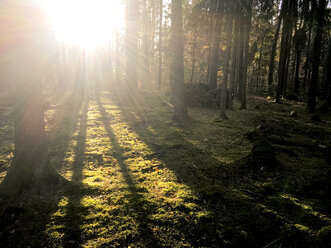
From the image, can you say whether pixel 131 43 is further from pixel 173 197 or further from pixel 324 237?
pixel 324 237

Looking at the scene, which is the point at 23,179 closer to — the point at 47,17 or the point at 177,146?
the point at 47,17

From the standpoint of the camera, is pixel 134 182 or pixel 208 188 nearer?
pixel 208 188

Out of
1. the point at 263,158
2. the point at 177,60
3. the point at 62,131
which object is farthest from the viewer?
the point at 177,60

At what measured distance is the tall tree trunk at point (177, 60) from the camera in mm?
9930

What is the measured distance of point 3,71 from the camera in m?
3.57

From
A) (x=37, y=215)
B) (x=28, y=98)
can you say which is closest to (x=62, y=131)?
(x=28, y=98)

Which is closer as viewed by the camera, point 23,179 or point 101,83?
point 23,179

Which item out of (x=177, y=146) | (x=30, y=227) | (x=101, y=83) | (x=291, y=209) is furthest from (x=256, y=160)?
(x=101, y=83)

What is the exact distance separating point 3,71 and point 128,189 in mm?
3289

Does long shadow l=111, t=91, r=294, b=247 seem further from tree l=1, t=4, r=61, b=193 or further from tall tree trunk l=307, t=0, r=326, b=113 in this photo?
tall tree trunk l=307, t=0, r=326, b=113

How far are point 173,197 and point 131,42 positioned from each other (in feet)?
58.4

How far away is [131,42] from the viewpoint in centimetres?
1873

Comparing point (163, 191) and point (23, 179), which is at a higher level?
point (23, 179)

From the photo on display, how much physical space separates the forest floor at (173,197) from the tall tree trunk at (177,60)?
299 cm
